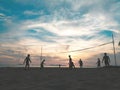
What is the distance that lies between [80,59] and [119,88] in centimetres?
2397

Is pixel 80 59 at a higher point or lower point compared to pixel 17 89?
higher

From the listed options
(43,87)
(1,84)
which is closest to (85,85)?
(43,87)

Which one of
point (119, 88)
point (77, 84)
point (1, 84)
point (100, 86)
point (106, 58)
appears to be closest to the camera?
point (119, 88)

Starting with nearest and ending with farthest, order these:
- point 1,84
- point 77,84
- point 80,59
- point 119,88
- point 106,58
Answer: point 119,88, point 77,84, point 1,84, point 106,58, point 80,59

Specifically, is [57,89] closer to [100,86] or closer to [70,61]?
[100,86]

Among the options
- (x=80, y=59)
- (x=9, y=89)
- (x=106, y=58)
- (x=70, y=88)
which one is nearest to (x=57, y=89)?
(x=70, y=88)

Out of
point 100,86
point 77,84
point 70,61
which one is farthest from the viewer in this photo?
point 70,61

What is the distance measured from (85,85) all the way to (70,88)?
4.64 feet

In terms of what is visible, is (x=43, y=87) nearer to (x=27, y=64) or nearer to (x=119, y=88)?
(x=119, y=88)

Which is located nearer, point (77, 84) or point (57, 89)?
point (57, 89)

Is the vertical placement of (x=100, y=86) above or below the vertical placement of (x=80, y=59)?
below

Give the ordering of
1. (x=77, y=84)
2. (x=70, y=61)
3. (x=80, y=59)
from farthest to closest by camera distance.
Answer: (x=80, y=59) < (x=70, y=61) < (x=77, y=84)

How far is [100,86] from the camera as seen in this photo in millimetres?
15781

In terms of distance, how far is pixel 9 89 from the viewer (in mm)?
15828
